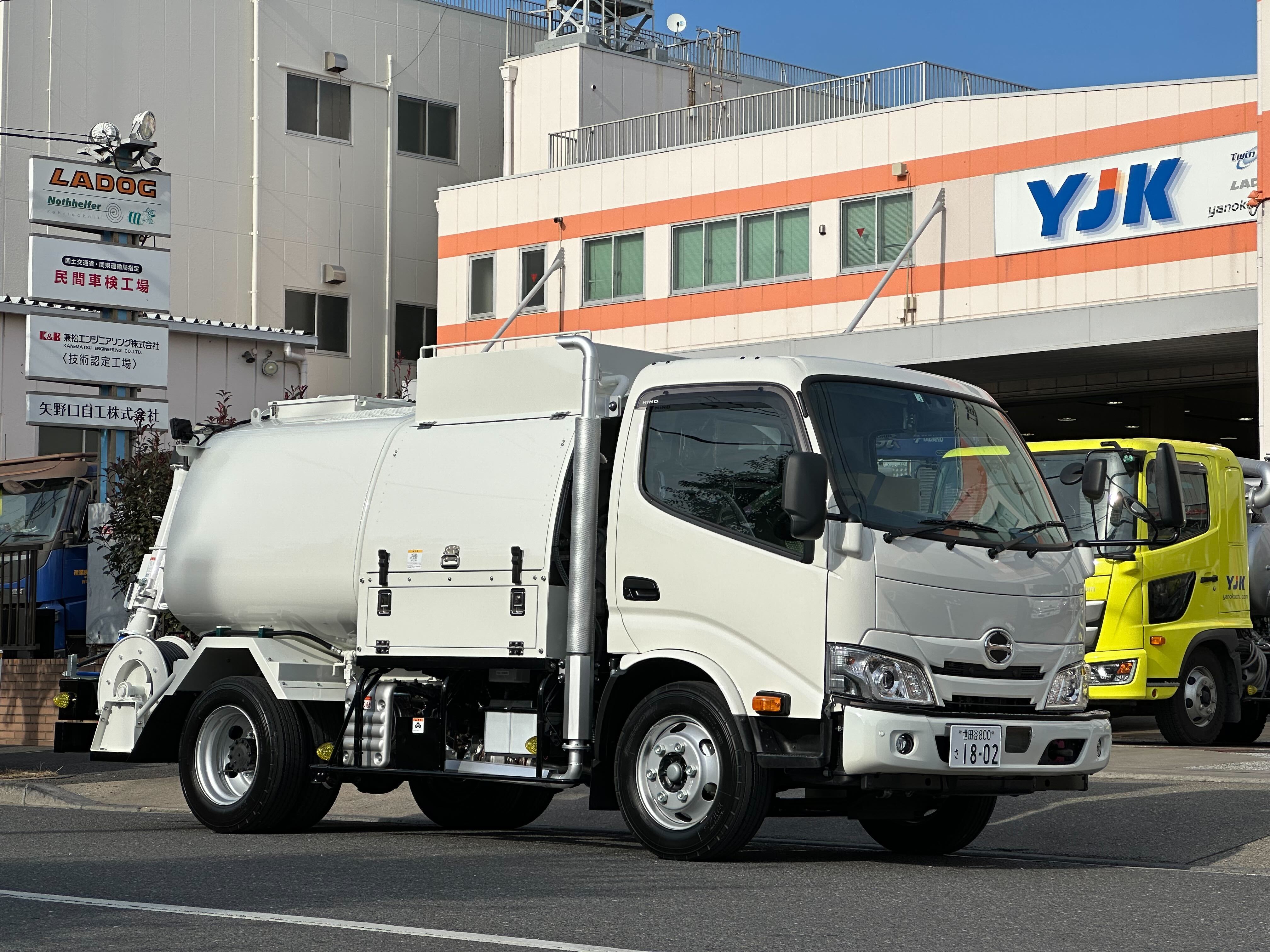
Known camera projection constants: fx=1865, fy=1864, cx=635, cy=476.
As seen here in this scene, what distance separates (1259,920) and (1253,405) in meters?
30.2

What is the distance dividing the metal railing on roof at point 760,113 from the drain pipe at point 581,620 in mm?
22902

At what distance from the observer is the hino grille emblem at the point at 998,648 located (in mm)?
9094

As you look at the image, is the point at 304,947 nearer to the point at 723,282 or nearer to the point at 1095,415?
the point at 723,282

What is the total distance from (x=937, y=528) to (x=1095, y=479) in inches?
38.1

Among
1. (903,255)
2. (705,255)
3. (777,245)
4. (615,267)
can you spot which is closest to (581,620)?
(903,255)

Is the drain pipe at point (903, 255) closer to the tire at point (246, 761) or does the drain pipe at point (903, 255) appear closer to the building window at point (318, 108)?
the building window at point (318, 108)

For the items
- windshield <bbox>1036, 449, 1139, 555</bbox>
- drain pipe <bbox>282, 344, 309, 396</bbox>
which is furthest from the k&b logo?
windshield <bbox>1036, 449, 1139, 555</bbox>

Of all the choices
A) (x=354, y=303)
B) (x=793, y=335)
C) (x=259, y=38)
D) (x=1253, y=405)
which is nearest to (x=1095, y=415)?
(x=1253, y=405)

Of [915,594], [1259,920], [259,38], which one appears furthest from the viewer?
[259,38]

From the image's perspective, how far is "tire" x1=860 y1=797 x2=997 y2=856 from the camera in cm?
1015

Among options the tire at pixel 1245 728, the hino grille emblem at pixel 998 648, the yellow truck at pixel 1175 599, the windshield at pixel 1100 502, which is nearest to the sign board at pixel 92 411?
the windshield at pixel 1100 502

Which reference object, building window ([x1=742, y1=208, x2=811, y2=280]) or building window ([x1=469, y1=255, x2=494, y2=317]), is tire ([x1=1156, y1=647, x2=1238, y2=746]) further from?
building window ([x1=469, y1=255, x2=494, y2=317])

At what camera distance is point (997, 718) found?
9.09 metres

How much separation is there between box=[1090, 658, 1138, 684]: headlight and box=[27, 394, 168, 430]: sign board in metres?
10.6
